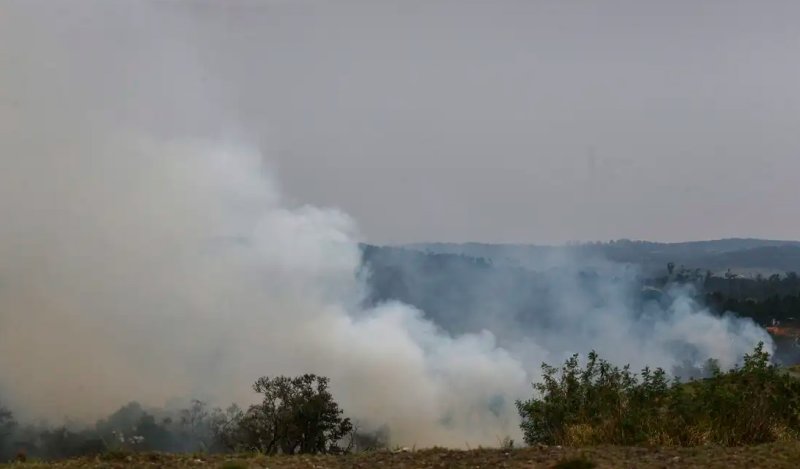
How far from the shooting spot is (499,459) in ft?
32.9

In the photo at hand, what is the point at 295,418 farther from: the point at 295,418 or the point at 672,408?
the point at 672,408

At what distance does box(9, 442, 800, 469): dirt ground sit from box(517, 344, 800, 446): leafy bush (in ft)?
3.37

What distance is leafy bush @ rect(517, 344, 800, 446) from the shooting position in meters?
11.6

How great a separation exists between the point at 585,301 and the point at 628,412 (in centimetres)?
15844

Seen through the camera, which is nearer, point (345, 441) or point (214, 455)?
point (214, 455)

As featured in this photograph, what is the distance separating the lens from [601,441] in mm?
11562

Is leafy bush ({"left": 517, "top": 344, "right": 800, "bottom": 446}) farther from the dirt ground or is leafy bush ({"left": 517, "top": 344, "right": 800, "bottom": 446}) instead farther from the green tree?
the green tree

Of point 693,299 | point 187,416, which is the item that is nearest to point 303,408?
point 187,416

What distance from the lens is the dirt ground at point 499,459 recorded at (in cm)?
961

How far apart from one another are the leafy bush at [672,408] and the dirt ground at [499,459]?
3.37 feet

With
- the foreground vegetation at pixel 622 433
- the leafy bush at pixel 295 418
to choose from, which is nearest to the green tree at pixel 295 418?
the leafy bush at pixel 295 418

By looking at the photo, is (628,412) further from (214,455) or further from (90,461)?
(90,461)

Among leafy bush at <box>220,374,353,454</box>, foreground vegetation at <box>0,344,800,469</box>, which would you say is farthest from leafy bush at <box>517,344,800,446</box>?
leafy bush at <box>220,374,353,454</box>

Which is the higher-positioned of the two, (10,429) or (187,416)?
(187,416)
